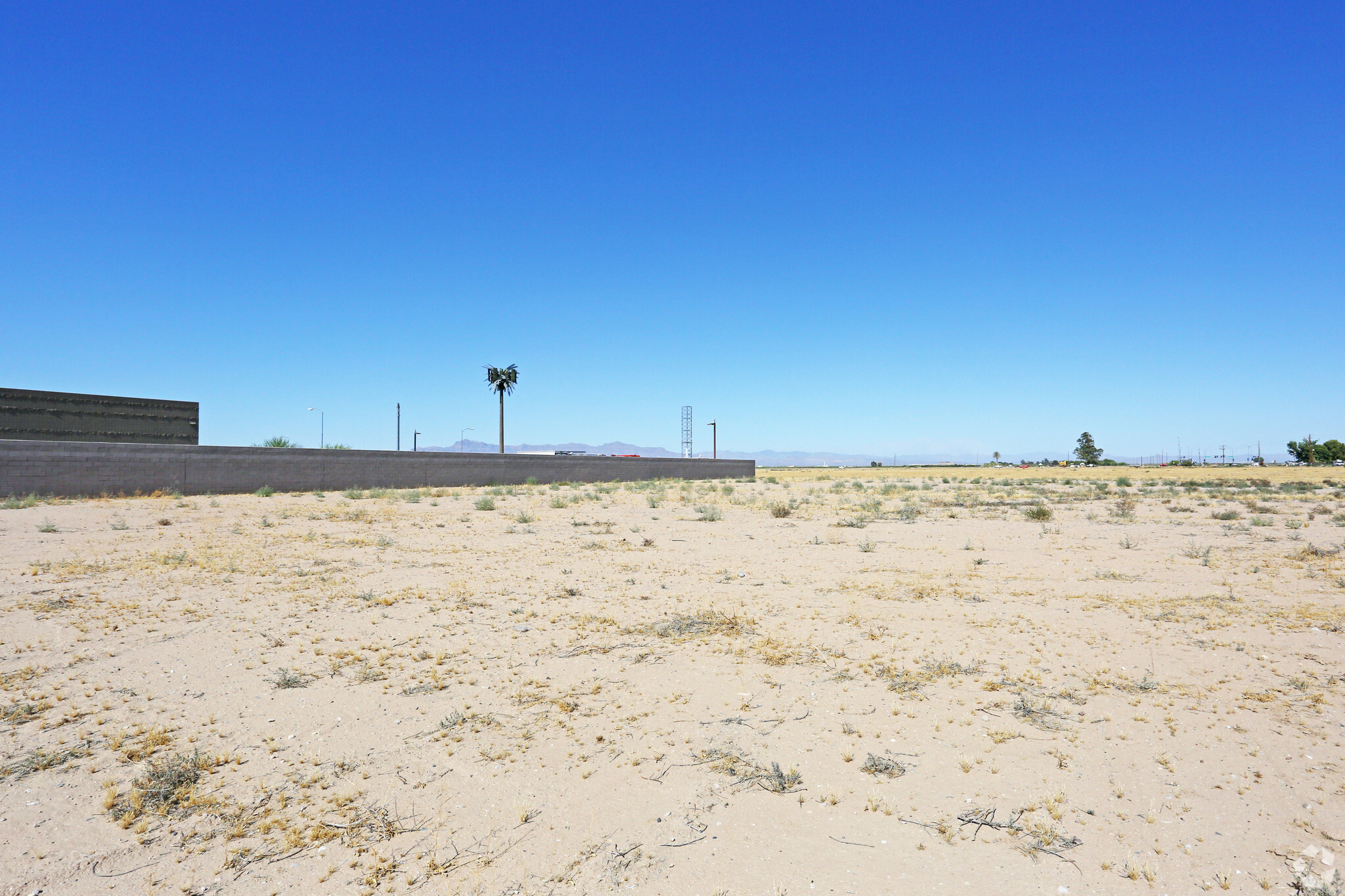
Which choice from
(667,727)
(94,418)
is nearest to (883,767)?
(667,727)

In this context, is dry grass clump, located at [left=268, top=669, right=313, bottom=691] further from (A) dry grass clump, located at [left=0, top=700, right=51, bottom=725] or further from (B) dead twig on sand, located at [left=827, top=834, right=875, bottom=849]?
(B) dead twig on sand, located at [left=827, top=834, right=875, bottom=849]

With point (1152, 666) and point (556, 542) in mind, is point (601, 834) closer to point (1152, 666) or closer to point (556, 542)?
point (1152, 666)

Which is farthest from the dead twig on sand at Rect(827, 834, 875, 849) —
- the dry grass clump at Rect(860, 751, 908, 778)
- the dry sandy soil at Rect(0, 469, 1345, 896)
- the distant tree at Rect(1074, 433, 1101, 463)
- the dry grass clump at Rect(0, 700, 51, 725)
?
the distant tree at Rect(1074, 433, 1101, 463)

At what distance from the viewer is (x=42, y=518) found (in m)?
19.0

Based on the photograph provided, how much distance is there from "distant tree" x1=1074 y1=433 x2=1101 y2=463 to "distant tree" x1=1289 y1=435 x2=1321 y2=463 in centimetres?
3320

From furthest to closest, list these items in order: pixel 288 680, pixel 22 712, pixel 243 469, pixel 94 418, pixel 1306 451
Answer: pixel 1306 451, pixel 94 418, pixel 243 469, pixel 288 680, pixel 22 712

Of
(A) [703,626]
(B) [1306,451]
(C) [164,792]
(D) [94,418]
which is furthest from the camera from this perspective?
(B) [1306,451]

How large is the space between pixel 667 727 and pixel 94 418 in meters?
47.2

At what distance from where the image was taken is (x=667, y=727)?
18.7ft

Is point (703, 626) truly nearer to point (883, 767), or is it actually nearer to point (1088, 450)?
point (883, 767)

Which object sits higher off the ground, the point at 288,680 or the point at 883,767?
the point at 288,680

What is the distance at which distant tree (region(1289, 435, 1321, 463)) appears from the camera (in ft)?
410

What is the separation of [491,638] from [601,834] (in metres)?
4.36

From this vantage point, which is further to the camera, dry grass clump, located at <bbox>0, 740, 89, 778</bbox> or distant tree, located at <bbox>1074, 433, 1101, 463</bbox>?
distant tree, located at <bbox>1074, 433, 1101, 463</bbox>
